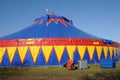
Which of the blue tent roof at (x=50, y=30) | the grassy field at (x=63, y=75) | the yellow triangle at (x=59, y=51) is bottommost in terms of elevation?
the grassy field at (x=63, y=75)

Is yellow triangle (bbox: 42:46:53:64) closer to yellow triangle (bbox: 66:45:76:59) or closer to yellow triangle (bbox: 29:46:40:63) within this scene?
yellow triangle (bbox: 29:46:40:63)

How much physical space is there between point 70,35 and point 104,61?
5.64 meters

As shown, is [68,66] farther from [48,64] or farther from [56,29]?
[56,29]

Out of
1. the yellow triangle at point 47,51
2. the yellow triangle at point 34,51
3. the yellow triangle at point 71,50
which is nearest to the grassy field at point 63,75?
the yellow triangle at point 34,51

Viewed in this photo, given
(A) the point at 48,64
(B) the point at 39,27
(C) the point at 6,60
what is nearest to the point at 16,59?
(C) the point at 6,60

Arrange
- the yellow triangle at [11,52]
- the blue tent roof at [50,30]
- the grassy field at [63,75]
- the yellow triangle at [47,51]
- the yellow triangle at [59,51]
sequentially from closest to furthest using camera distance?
the grassy field at [63,75]
the yellow triangle at [47,51]
the yellow triangle at [59,51]
the yellow triangle at [11,52]
the blue tent roof at [50,30]

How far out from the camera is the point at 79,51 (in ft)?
84.5

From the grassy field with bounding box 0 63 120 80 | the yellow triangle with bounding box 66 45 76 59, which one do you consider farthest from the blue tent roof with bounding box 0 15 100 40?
the grassy field with bounding box 0 63 120 80

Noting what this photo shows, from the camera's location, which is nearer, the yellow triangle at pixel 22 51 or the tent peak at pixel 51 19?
the yellow triangle at pixel 22 51

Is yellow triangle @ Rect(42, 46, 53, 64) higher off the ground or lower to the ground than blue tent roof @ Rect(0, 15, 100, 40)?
lower

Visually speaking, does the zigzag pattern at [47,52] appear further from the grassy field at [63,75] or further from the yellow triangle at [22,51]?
the grassy field at [63,75]

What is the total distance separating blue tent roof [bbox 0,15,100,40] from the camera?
26.6m

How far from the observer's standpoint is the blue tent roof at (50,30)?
26.6 metres

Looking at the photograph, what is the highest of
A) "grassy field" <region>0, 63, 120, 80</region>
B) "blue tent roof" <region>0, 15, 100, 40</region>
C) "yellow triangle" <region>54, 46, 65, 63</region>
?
"blue tent roof" <region>0, 15, 100, 40</region>
